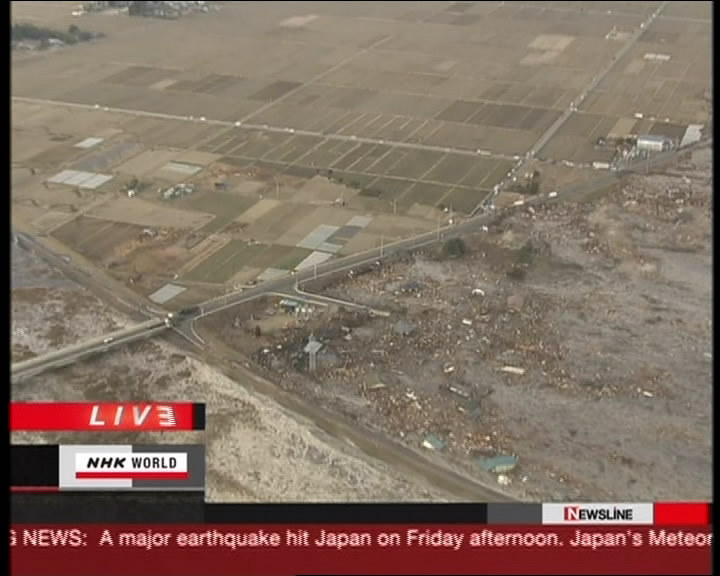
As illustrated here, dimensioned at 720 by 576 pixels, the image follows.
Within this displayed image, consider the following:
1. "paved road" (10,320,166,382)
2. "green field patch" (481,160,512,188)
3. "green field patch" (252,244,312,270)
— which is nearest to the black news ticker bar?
"paved road" (10,320,166,382)

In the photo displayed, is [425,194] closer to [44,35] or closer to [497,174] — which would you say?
[497,174]

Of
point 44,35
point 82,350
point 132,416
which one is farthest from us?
point 44,35

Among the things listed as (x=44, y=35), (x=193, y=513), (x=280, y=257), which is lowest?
(x=280, y=257)

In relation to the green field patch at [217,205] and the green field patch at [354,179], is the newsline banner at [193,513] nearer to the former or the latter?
the green field patch at [217,205]

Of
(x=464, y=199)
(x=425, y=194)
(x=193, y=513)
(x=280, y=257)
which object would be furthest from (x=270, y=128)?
(x=193, y=513)

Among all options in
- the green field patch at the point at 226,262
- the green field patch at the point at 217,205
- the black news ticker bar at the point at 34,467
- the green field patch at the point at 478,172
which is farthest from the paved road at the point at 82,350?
the green field patch at the point at 478,172

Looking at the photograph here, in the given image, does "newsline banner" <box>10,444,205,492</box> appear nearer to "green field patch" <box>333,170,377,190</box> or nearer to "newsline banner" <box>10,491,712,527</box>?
"newsline banner" <box>10,491,712,527</box>
